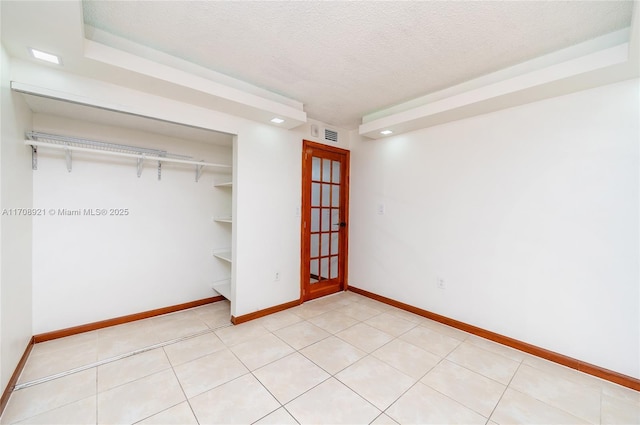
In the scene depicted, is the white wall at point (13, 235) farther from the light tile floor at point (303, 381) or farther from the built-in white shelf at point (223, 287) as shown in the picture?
the built-in white shelf at point (223, 287)

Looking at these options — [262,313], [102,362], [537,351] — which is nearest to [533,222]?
[537,351]

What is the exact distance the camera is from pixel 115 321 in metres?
2.70

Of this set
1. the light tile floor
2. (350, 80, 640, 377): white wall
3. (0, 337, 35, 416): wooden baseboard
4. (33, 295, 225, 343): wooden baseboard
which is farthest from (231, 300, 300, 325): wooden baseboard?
(0, 337, 35, 416): wooden baseboard

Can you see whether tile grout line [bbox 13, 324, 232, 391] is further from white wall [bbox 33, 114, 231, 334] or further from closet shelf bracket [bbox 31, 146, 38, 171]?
closet shelf bracket [bbox 31, 146, 38, 171]

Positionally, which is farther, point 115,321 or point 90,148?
point 115,321

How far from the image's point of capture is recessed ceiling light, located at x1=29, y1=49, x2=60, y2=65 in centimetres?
166

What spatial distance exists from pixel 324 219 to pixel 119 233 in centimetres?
243

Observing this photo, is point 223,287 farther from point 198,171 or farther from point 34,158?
point 34,158

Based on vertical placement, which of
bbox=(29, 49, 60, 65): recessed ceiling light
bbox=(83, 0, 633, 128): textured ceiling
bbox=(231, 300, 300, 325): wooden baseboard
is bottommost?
bbox=(231, 300, 300, 325): wooden baseboard

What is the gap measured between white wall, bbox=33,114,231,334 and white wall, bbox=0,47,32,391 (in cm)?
17

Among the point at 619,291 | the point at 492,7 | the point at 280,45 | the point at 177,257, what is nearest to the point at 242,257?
the point at 177,257

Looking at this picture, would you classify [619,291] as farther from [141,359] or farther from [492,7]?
[141,359]

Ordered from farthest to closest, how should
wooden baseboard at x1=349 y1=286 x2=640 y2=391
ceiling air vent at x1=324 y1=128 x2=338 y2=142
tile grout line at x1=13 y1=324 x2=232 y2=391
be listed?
ceiling air vent at x1=324 y1=128 x2=338 y2=142, wooden baseboard at x1=349 y1=286 x2=640 y2=391, tile grout line at x1=13 y1=324 x2=232 y2=391

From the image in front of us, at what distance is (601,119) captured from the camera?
2.01 meters
